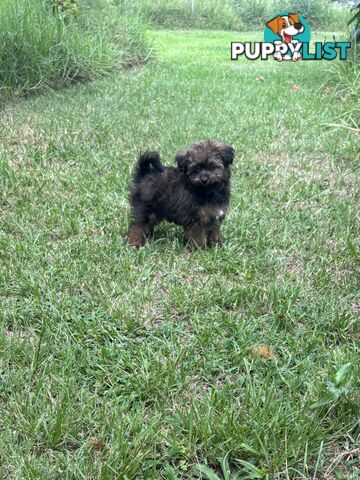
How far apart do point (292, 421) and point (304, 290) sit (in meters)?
1.27

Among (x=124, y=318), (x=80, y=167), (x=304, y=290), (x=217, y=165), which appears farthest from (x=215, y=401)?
(x=80, y=167)

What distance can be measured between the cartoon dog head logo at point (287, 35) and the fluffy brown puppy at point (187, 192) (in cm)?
1002

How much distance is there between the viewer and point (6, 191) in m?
5.02

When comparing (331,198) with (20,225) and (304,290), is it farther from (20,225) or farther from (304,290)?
(20,225)

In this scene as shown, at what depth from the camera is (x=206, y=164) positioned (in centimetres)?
391

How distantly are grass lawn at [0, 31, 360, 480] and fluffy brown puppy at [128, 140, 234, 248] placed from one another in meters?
0.19

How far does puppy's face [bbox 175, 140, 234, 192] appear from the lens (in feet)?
12.7

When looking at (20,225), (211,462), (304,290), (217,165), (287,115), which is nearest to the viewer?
(211,462)

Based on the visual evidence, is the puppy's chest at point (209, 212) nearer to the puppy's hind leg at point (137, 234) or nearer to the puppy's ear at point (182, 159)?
the puppy's ear at point (182, 159)

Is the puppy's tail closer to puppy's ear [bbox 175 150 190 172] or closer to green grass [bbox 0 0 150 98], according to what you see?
puppy's ear [bbox 175 150 190 172]

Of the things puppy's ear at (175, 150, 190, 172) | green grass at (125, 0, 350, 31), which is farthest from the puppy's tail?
green grass at (125, 0, 350, 31)

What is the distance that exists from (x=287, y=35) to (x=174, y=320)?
1354 cm

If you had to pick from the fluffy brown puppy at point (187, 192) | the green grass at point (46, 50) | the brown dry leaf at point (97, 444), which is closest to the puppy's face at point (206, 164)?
the fluffy brown puppy at point (187, 192)

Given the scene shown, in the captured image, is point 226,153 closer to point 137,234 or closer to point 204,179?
point 204,179
